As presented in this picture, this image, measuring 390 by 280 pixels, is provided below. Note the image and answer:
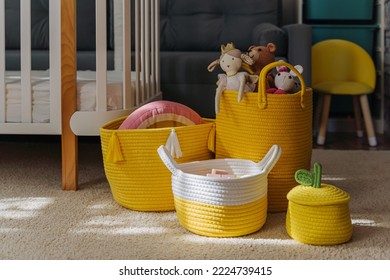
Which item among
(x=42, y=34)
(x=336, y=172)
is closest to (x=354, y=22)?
(x=336, y=172)

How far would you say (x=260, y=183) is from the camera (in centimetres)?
152

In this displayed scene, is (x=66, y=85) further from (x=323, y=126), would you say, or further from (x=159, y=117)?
(x=323, y=126)

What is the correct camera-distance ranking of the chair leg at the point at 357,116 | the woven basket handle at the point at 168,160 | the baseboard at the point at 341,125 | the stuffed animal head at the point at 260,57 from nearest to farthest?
the woven basket handle at the point at 168,160
the stuffed animal head at the point at 260,57
the chair leg at the point at 357,116
the baseboard at the point at 341,125

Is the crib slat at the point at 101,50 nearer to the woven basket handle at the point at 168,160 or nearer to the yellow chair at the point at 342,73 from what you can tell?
the woven basket handle at the point at 168,160

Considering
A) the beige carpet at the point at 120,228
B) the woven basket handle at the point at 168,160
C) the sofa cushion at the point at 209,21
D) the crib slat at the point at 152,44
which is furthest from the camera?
the sofa cushion at the point at 209,21

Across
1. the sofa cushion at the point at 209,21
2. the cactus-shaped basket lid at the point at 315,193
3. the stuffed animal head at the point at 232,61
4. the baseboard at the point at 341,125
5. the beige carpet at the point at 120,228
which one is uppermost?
the sofa cushion at the point at 209,21

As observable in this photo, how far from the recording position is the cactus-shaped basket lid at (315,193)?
1422 millimetres

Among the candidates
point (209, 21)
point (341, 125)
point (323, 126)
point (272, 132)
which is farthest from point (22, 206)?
point (341, 125)

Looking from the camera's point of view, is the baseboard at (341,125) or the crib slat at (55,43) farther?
the baseboard at (341,125)

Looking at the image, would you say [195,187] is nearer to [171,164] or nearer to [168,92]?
[171,164]

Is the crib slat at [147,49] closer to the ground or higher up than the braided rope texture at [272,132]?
higher up

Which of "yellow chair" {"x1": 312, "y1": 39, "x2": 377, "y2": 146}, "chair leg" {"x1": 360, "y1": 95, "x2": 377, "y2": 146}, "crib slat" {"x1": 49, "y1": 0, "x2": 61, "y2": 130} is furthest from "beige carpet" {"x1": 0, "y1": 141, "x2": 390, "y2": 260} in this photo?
"yellow chair" {"x1": 312, "y1": 39, "x2": 377, "y2": 146}

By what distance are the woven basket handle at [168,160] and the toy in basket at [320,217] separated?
29 centimetres

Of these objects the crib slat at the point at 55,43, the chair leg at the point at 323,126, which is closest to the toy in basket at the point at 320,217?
the crib slat at the point at 55,43
